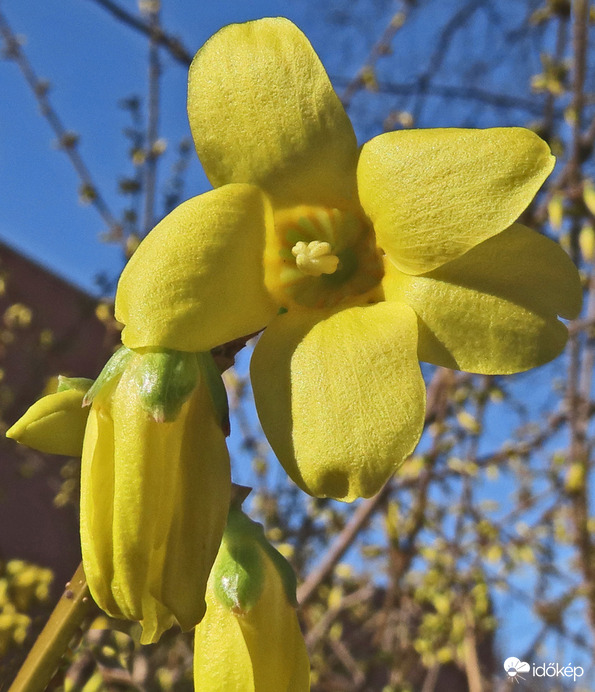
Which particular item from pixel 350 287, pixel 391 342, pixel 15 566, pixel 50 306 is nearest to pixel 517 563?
pixel 15 566

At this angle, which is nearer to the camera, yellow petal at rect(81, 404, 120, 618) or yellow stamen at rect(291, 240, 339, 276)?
yellow petal at rect(81, 404, 120, 618)

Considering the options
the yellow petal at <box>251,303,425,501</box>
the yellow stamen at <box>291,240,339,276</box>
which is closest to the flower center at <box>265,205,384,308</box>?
the yellow stamen at <box>291,240,339,276</box>

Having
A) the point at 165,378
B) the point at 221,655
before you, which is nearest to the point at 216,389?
the point at 165,378

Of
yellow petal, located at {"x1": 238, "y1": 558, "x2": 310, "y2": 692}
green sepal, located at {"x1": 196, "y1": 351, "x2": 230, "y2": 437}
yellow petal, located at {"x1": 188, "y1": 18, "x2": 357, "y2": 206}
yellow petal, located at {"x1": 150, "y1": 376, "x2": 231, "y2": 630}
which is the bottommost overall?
yellow petal, located at {"x1": 238, "y1": 558, "x2": 310, "y2": 692}

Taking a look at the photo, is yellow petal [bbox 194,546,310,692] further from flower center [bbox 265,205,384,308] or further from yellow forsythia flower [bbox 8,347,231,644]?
flower center [bbox 265,205,384,308]

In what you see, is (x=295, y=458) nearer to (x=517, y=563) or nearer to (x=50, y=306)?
(x=517, y=563)
